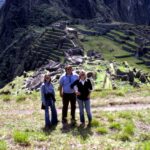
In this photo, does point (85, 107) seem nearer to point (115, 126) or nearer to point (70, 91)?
point (70, 91)

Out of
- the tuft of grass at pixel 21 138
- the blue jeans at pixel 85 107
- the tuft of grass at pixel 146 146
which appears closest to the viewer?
the tuft of grass at pixel 146 146

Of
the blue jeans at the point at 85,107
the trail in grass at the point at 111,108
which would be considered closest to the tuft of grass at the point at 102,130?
the blue jeans at the point at 85,107

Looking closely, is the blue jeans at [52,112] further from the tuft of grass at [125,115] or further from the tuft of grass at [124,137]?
the tuft of grass at [125,115]

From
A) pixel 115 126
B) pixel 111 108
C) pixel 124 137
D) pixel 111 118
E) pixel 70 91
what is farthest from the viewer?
pixel 111 108

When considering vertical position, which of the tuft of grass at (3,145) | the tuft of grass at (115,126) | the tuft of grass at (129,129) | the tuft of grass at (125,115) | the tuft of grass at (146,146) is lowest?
the tuft of grass at (125,115)

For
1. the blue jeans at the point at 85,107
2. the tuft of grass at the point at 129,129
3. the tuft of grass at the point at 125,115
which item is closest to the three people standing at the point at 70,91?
the blue jeans at the point at 85,107

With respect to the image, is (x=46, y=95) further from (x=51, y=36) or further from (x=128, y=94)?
(x=51, y=36)

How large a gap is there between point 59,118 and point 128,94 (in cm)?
1113

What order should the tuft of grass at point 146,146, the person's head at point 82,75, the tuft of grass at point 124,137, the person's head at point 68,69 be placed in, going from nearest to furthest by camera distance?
the tuft of grass at point 146,146, the tuft of grass at point 124,137, the person's head at point 82,75, the person's head at point 68,69

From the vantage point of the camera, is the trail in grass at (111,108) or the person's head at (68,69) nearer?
the person's head at (68,69)

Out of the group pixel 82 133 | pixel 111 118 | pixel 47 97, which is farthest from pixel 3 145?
pixel 111 118

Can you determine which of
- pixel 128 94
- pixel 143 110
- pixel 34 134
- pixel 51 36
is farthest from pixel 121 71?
pixel 51 36

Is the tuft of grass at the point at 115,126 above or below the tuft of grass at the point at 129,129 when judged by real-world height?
below

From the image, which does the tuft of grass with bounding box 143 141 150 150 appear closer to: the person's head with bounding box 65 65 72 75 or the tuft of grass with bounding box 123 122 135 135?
the tuft of grass with bounding box 123 122 135 135
